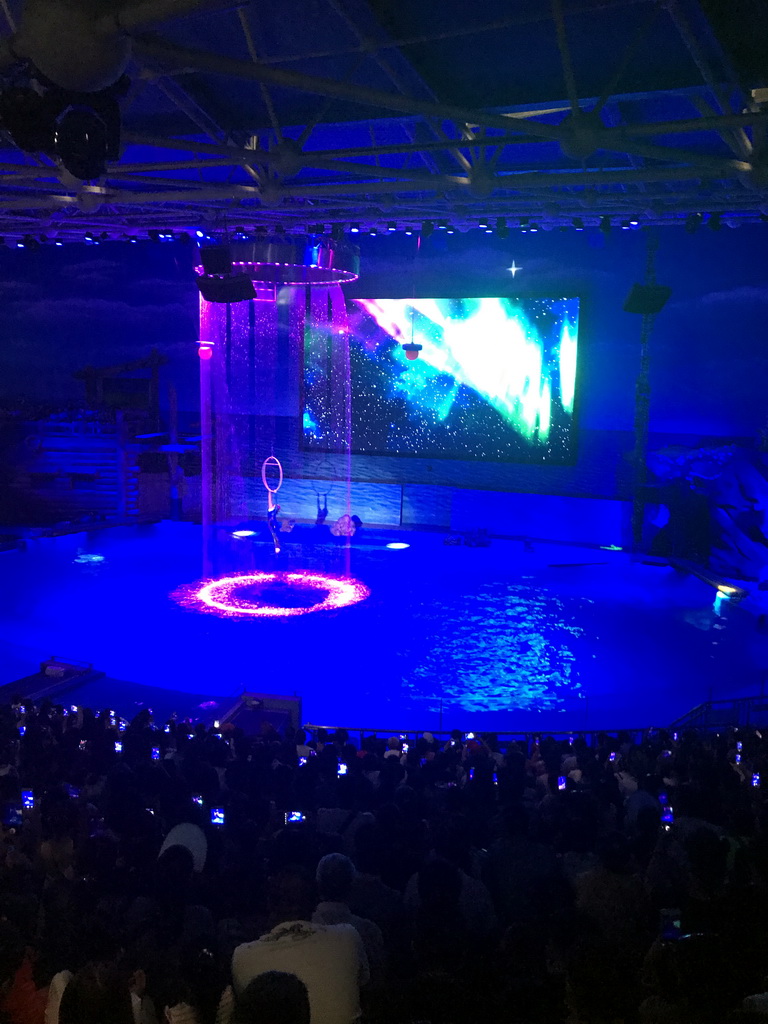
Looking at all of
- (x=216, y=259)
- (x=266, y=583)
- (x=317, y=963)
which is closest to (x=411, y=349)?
(x=216, y=259)

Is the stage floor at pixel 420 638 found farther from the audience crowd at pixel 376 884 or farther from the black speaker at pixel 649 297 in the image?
the black speaker at pixel 649 297

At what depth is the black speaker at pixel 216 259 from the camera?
12180 mm

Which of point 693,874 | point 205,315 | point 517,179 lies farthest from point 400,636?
point 205,315

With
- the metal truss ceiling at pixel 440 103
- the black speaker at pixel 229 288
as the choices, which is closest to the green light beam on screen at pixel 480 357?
the metal truss ceiling at pixel 440 103

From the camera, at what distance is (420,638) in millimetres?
10281

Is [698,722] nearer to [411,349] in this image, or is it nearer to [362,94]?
[362,94]

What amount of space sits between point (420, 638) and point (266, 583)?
3.69m

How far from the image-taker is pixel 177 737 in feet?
19.0

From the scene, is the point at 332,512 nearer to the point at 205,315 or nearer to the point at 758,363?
the point at 205,315

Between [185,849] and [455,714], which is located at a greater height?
[185,849]

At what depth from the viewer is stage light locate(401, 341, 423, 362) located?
59.9 feet

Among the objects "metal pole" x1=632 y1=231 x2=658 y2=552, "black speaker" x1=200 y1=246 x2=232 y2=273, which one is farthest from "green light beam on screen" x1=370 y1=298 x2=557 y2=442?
"black speaker" x1=200 y1=246 x2=232 y2=273

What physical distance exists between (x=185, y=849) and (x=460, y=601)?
8557 mm

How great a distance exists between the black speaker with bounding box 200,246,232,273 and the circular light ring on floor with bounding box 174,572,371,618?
4.65 meters
